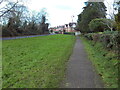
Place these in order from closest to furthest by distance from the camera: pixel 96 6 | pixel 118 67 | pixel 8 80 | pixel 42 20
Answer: pixel 8 80
pixel 118 67
pixel 96 6
pixel 42 20

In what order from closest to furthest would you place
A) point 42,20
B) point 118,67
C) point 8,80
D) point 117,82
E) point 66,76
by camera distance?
point 117,82, point 8,80, point 66,76, point 118,67, point 42,20

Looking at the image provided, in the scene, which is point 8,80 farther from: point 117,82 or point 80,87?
point 117,82

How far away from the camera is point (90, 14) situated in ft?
75.6

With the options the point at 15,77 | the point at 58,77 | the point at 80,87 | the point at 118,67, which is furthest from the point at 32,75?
the point at 118,67

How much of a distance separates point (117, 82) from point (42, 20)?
65.1 m

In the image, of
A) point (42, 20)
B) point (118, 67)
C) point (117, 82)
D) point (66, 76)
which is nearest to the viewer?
point (117, 82)

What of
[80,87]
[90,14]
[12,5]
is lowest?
[80,87]

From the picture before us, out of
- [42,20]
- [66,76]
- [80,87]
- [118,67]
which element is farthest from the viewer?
[42,20]

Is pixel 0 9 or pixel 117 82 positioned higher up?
pixel 0 9

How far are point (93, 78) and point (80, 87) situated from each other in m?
0.79

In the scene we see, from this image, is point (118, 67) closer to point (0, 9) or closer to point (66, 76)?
point (66, 76)

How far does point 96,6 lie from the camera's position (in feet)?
71.1

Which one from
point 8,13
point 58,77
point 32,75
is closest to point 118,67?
point 58,77

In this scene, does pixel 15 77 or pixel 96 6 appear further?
pixel 96 6
